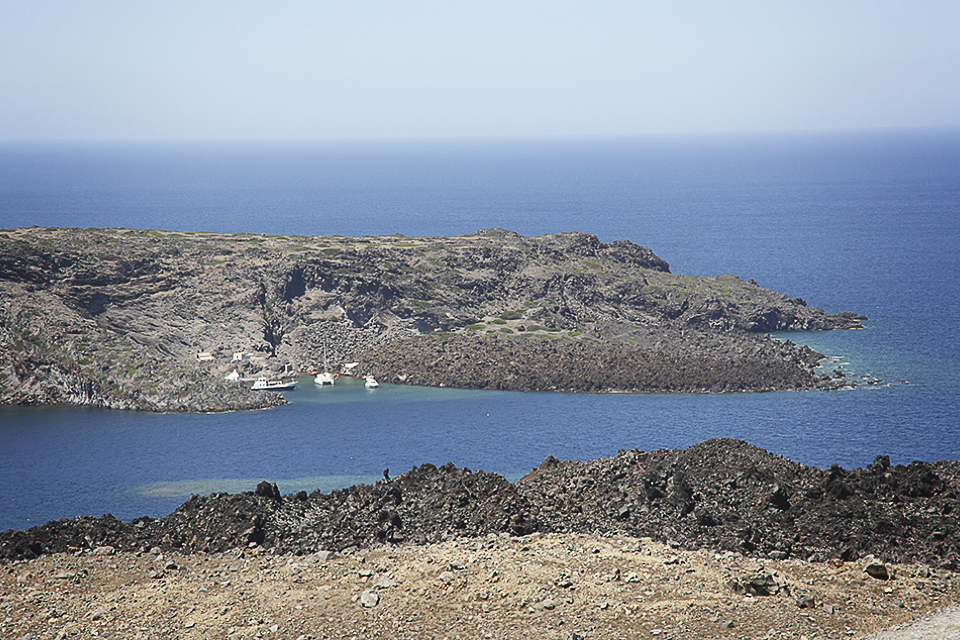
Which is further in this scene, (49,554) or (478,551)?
(49,554)

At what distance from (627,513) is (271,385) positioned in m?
52.0

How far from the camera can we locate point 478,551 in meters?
23.5

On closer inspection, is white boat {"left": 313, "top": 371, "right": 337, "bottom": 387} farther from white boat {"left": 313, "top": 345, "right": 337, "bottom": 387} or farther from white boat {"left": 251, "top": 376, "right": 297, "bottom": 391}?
white boat {"left": 251, "top": 376, "right": 297, "bottom": 391}

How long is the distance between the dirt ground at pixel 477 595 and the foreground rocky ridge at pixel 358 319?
4574 cm

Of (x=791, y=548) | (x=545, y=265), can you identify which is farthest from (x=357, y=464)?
(x=545, y=265)

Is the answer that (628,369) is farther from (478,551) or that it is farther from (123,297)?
(478,551)

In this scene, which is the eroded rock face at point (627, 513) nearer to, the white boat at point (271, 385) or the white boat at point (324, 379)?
the white boat at point (271, 385)

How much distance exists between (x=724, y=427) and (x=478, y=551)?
4020 cm

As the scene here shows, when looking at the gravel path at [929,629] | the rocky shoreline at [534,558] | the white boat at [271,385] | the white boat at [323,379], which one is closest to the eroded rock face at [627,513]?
the rocky shoreline at [534,558]

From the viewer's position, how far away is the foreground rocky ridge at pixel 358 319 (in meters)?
70.1

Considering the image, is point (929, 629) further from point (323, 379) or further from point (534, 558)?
point (323, 379)

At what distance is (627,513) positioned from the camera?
25484 millimetres

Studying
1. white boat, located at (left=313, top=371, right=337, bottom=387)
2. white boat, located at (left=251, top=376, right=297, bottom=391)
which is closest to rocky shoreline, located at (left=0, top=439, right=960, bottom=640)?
white boat, located at (left=251, top=376, right=297, bottom=391)

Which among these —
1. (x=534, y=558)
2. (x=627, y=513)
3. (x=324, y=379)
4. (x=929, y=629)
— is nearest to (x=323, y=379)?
(x=324, y=379)
